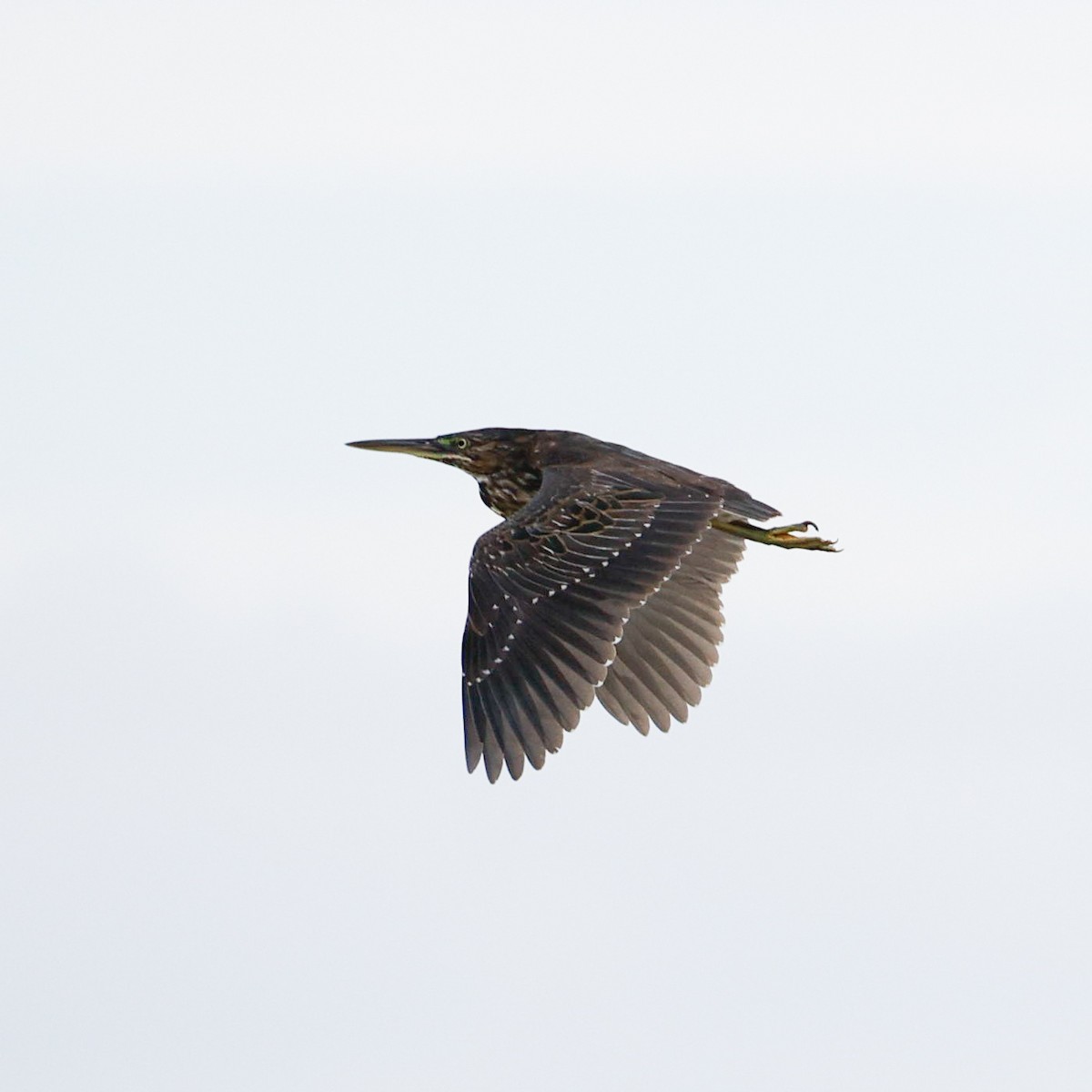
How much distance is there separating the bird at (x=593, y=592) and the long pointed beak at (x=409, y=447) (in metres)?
0.83

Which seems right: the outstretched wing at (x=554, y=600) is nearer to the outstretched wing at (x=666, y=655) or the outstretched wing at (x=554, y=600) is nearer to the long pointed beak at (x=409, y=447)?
the outstretched wing at (x=666, y=655)

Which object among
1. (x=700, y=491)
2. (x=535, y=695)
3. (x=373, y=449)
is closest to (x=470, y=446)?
(x=373, y=449)

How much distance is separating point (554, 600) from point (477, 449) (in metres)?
3.59

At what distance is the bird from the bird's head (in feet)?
0.24

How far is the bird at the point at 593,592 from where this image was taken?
15.8 m

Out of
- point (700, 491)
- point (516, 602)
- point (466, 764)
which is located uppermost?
point (700, 491)

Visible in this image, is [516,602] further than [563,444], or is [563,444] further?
[563,444]

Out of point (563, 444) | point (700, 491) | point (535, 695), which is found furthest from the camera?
point (563, 444)

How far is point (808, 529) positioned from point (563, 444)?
192 centimetres

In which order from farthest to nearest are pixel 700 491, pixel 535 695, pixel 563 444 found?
pixel 563 444 < pixel 700 491 < pixel 535 695

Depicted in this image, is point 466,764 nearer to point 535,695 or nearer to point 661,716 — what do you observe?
point 535,695

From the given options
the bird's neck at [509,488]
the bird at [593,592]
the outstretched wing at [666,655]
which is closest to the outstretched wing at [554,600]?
the bird at [593,592]

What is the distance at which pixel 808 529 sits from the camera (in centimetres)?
1836

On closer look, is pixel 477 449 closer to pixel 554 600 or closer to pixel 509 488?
pixel 509 488
